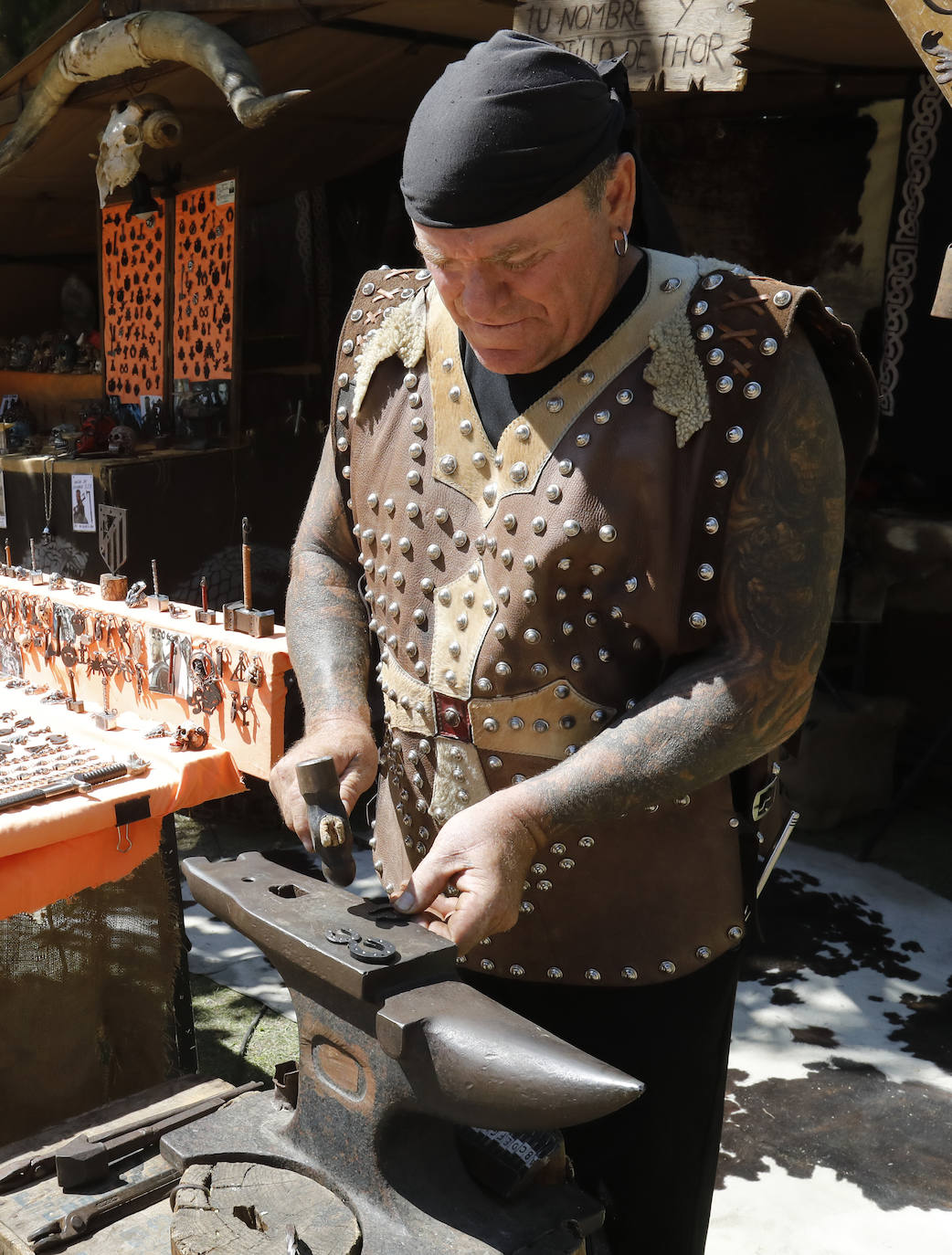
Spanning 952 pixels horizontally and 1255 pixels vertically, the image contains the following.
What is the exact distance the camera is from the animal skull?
482 cm

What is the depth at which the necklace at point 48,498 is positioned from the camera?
534cm

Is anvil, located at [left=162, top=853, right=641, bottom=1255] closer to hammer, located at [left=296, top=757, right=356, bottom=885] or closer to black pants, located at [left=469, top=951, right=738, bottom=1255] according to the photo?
hammer, located at [left=296, top=757, right=356, bottom=885]

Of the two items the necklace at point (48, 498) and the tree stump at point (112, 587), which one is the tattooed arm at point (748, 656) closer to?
the tree stump at point (112, 587)

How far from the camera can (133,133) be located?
4.86 m

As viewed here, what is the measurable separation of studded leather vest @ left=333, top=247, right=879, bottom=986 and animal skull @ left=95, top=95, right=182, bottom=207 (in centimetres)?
360

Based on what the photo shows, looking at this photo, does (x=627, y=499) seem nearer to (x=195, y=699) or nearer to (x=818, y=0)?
(x=195, y=699)

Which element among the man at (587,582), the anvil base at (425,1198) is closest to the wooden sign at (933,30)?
the man at (587,582)

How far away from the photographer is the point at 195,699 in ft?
10.2

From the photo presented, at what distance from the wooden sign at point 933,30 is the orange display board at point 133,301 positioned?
12.7ft

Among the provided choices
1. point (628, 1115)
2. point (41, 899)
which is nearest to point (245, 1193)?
point (628, 1115)

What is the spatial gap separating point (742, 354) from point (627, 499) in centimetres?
23

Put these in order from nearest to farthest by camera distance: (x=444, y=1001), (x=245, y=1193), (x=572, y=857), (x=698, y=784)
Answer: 1. (x=444, y=1001)
2. (x=245, y=1193)
3. (x=698, y=784)
4. (x=572, y=857)

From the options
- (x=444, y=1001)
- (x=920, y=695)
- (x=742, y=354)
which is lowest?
(x=920, y=695)

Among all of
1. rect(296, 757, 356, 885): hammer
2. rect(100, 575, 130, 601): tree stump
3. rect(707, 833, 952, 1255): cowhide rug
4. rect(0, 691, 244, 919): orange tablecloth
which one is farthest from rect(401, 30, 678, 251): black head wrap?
rect(707, 833, 952, 1255): cowhide rug
